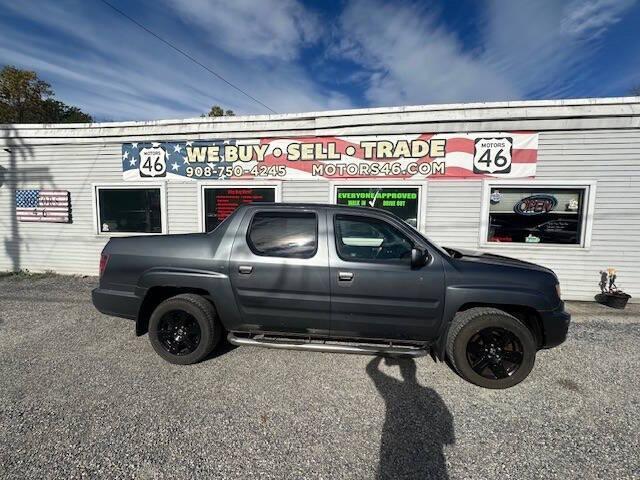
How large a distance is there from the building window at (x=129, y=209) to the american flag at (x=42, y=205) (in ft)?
3.03

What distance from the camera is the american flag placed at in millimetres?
7668

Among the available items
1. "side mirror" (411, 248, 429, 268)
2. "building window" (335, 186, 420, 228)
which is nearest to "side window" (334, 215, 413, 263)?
"side mirror" (411, 248, 429, 268)

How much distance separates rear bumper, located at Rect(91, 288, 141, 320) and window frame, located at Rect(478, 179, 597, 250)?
6.28m

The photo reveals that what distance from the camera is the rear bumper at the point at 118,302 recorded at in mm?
3504

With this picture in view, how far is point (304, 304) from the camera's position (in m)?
3.22

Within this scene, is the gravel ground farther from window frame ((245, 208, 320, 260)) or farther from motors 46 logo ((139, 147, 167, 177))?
motors 46 logo ((139, 147, 167, 177))

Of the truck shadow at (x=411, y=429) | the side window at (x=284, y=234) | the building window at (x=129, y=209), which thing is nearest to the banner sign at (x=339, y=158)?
the building window at (x=129, y=209)

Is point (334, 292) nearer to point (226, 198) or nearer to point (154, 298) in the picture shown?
point (154, 298)

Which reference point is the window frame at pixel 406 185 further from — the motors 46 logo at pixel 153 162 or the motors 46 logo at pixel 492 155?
the motors 46 logo at pixel 153 162

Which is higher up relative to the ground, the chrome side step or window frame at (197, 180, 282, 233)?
window frame at (197, 180, 282, 233)

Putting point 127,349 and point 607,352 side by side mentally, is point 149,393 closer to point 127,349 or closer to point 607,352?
point 127,349

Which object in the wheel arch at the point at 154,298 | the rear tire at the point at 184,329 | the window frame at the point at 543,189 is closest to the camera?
the rear tire at the point at 184,329

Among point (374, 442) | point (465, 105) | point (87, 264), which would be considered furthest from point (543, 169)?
point (87, 264)

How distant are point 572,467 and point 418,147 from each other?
18.2 ft
